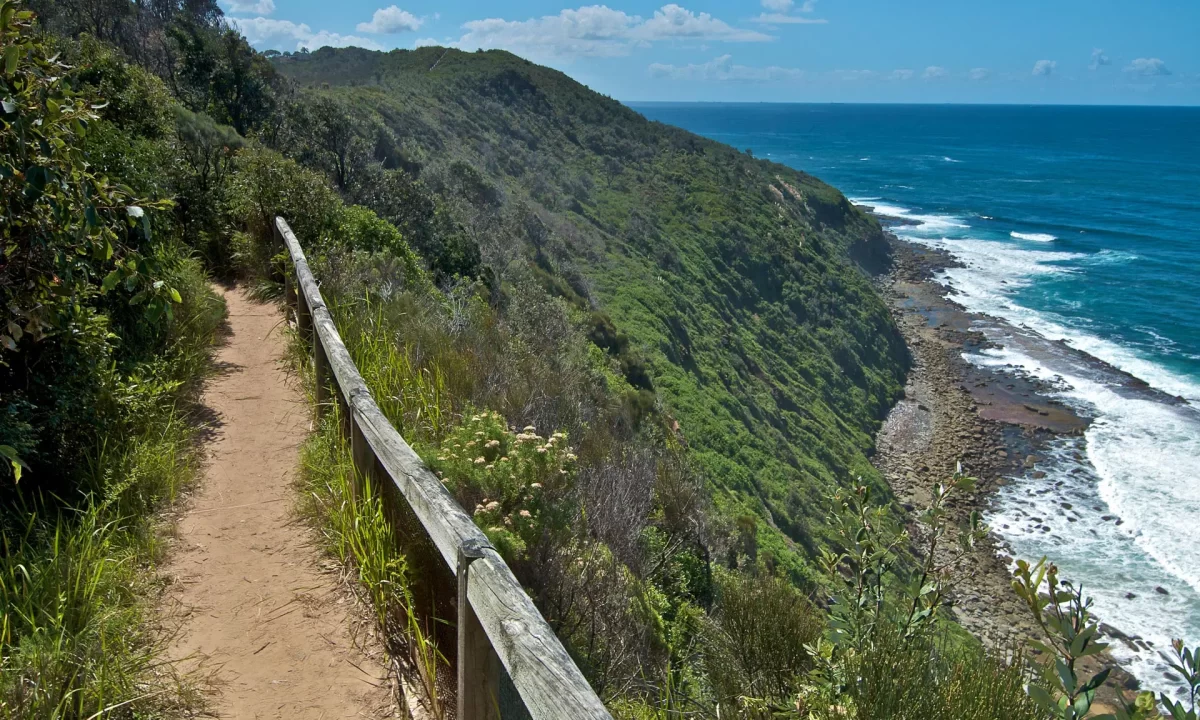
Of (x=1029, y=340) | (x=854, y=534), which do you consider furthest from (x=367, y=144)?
(x=1029, y=340)

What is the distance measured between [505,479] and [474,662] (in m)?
1.29

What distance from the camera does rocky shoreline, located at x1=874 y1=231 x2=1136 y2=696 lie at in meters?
22.1

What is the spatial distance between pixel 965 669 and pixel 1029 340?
4616 cm

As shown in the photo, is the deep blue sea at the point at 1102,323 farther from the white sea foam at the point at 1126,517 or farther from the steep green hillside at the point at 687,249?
the steep green hillside at the point at 687,249

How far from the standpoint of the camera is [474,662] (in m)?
2.86

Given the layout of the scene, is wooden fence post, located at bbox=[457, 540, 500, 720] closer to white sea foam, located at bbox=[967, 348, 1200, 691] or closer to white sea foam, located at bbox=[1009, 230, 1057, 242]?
white sea foam, located at bbox=[967, 348, 1200, 691]

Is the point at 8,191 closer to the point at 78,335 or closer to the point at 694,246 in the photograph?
the point at 78,335

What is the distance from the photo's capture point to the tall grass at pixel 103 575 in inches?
119

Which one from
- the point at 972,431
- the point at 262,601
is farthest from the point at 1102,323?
the point at 262,601

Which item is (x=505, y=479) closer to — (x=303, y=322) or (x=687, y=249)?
(x=303, y=322)

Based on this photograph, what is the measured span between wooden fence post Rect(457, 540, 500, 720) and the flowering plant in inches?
36.1

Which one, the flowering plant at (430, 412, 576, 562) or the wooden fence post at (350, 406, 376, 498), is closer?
the flowering plant at (430, 412, 576, 562)

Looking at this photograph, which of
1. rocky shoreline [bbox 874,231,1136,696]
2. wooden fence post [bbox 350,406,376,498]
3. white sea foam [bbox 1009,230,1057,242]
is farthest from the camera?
white sea foam [bbox 1009,230,1057,242]

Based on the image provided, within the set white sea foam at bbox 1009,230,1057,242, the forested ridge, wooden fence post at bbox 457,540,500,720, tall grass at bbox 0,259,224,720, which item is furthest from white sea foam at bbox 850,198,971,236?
wooden fence post at bbox 457,540,500,720
